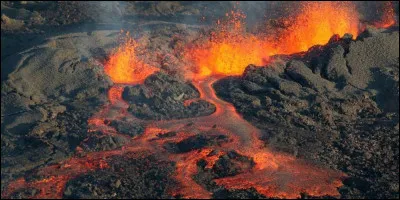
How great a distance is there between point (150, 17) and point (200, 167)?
13111mm

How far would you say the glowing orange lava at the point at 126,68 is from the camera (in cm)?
1759

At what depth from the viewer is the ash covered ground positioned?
12.2 m

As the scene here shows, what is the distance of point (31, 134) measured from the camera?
13.9m

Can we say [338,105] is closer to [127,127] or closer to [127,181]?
[127,127]

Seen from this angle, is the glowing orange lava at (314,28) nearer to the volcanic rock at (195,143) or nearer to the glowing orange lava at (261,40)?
the glowing orange lava at (261,40)

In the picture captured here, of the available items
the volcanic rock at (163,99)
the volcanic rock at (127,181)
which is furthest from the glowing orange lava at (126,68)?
the volcanic rock at (127,181)

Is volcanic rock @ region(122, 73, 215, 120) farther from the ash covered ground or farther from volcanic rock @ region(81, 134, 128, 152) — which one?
volcanic rock @ region(81, 134, 128, 152)

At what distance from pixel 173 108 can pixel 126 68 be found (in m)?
3.29

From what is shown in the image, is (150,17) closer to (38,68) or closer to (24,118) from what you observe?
(38,68)

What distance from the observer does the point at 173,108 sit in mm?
15508

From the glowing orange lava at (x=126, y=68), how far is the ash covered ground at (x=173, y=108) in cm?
36

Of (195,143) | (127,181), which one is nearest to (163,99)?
(195,143)

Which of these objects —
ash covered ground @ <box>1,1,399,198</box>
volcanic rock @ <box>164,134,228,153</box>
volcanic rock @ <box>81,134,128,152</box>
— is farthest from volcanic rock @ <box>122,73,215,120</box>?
volcanic rock @ <box>81,134,128,152</box>

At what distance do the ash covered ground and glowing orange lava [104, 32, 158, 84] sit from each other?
356 millimetres
